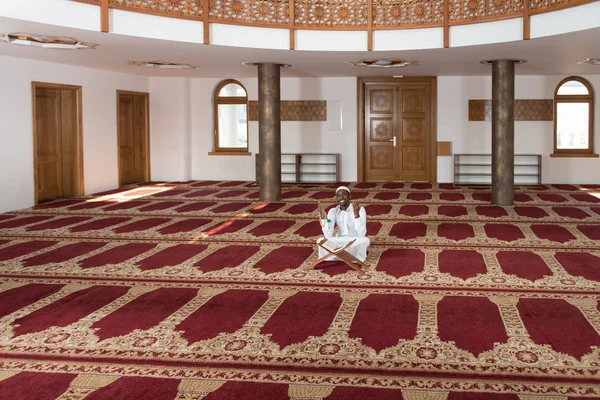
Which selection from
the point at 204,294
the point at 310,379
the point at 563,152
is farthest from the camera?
the point at 563,152

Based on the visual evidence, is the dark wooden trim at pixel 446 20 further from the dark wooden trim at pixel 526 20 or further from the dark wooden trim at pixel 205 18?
the dark wooden trim at pixel 205 18

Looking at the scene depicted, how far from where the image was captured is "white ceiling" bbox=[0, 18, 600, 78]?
7926mm

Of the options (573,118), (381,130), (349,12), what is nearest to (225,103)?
(381,130)

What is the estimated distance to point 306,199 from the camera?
1059 centimetres

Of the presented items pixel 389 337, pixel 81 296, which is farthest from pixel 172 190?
pixel 389 337

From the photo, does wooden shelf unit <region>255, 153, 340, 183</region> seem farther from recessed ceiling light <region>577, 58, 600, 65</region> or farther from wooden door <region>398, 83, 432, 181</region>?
recessed ceiling light <region>577, 58, 600, 65</region>

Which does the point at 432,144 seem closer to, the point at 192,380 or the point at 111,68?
the point at 111,68

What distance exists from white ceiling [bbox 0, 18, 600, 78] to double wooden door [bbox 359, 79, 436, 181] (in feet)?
3.48

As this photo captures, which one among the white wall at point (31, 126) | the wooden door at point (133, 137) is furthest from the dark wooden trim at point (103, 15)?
the wooden door at point (133, 137)

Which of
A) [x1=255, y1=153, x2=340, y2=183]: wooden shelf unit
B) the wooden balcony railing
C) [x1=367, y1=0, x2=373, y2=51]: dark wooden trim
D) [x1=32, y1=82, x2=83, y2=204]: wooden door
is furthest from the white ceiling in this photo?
[x1=255, y1=153, x2=340, y2=183]: wooden shelf unit

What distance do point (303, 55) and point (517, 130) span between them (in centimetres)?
546

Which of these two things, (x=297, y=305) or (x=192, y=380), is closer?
(x=192, y=380)

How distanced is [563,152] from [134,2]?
8.92 meters

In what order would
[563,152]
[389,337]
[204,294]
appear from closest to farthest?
1. [389,337]
2. [204,294]
3. [563,152]
